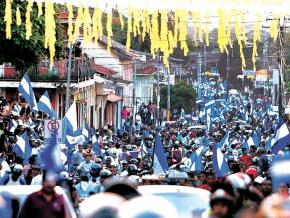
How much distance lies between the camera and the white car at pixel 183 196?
1325cm

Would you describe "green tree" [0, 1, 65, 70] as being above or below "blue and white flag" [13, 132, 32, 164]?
above

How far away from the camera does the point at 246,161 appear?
82.6ft

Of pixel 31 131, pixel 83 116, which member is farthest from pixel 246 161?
pixel 83 116

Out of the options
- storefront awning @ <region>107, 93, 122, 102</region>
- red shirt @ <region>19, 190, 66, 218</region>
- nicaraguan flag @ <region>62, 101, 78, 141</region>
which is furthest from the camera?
storefront awning @ <region>107, 93, 122, 102</region>

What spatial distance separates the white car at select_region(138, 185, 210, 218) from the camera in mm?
13250

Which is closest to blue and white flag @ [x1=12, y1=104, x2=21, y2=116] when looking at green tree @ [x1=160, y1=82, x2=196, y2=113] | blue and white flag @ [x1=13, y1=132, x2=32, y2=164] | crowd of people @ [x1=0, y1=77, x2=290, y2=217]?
crowd of people @ [x1=0, y1=77, x2=290, y2=217]

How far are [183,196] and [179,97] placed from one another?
72757 millimetres

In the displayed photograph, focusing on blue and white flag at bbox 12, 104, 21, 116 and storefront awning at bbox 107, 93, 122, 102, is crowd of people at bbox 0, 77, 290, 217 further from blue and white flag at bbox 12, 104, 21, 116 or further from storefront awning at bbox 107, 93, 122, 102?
storefront awning at bbox 107, 93, 122, 102

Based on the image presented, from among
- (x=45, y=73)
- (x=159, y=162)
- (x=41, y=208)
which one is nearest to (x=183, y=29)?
(x=41, y=208)

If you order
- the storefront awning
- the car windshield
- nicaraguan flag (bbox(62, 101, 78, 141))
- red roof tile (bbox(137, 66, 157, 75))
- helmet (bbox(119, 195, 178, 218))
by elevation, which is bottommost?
the storefront awning

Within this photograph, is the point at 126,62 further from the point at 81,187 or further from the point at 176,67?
the point at 81,187

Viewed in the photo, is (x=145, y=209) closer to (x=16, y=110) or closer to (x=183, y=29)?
(x=183, y=29)

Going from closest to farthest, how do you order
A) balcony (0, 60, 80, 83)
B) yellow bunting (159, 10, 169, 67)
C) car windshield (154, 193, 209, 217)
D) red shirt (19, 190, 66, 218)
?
red shirt (19, 190, 66, 218), car windshield (154, 193, 209, 217), yellow bunting (159, 10, 169, 67), balcony (0, 60, 80, 83)

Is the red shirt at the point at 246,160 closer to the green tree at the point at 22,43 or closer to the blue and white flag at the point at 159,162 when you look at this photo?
the blue and white flag at the point at 159,162
